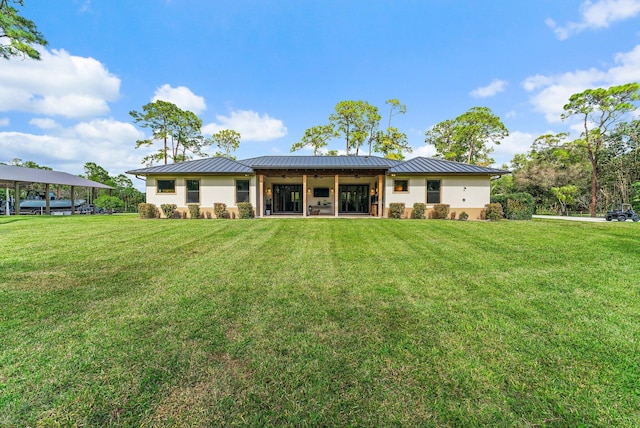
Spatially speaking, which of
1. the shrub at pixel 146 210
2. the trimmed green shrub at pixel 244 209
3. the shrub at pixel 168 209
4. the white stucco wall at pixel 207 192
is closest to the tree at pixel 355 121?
the white stucco wall at pixel 207 192

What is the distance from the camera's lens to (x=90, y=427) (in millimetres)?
1601

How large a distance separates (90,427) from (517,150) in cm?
4221

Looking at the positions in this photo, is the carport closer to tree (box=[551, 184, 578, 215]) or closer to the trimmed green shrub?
the trimmed green shrub

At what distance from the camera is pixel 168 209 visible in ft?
49.0

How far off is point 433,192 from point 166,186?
53.7 ft

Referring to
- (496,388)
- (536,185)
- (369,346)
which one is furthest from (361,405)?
(536,185)

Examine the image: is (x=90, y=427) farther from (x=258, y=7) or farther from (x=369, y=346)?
(x=258, y=7)

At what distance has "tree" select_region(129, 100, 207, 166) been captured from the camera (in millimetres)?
25953

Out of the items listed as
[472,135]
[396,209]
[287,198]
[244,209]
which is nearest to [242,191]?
[244,209]

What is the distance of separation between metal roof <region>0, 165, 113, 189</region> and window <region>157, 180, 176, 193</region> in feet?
38.1

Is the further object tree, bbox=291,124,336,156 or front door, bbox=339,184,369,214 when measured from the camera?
tree, bbox=291,124,336,156

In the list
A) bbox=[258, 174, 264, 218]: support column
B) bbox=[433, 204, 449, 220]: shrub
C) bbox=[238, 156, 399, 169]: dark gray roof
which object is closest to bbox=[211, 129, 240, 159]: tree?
bbox=[238, 156, 399, 169]: dark gray roof

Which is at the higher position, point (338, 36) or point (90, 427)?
point (338, 36)

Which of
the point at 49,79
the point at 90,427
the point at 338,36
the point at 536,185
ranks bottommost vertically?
the point at 90,427
